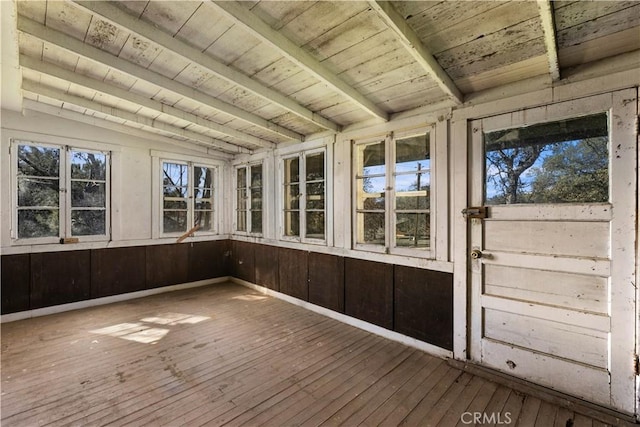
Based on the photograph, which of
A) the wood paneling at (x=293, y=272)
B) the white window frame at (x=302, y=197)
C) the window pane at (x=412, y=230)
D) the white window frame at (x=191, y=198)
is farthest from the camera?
the white window frame at (x=191, y=198)

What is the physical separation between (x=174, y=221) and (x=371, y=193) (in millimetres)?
3496

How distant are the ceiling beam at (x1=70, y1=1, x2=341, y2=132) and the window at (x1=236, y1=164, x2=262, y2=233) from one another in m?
2.24

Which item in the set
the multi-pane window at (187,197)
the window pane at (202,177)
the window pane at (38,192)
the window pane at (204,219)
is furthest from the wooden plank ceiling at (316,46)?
the window pane at (204,219)

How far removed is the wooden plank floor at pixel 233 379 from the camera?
6.20ft

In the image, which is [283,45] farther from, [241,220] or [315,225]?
[241,220]

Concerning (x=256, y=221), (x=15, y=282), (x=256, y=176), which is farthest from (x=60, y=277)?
(x=256, y=176)

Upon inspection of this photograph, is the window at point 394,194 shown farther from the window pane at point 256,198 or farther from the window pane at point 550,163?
the window pane at point 256,198

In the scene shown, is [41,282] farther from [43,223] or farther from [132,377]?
[132,377]

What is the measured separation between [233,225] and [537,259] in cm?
466

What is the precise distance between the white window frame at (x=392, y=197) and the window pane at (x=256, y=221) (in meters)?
2.02

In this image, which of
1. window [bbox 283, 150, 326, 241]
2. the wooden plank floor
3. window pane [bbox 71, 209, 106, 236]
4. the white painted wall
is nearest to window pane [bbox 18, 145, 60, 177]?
the white painted wall

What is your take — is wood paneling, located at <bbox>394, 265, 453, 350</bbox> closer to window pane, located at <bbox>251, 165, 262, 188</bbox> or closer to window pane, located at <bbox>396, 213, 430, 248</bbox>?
window pane, located at <bbox>396, 213, 430, 248</bbox>

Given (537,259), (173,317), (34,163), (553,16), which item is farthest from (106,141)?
(537,259)

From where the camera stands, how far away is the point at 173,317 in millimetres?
3590
